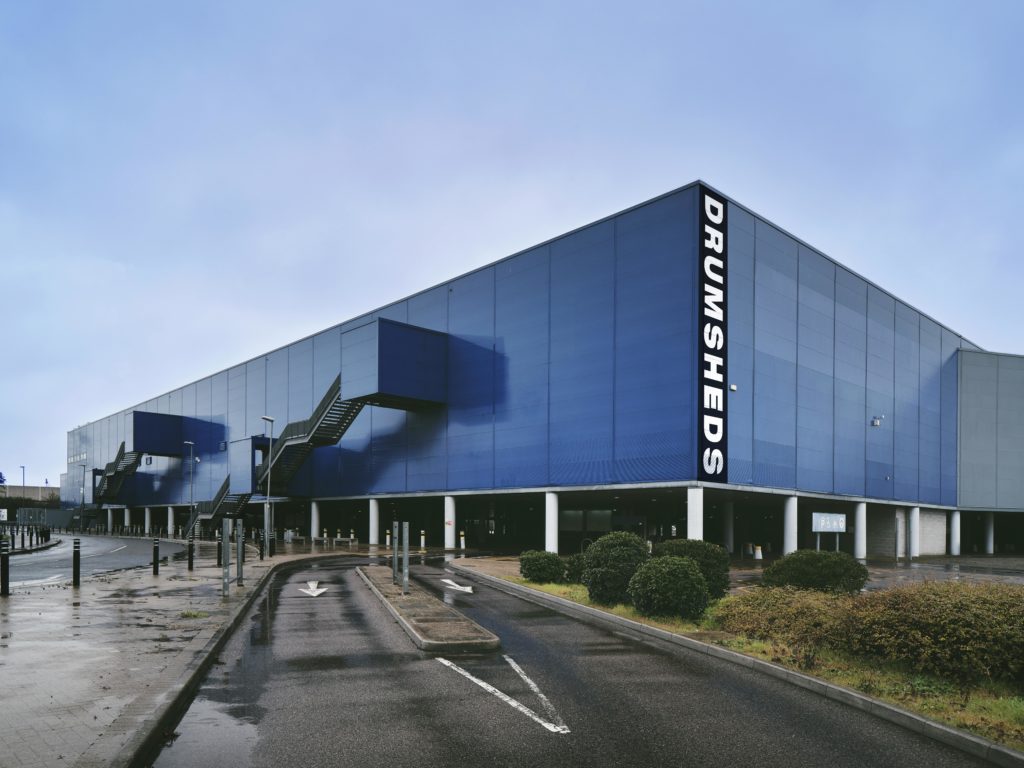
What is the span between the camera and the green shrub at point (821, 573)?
18281 millimetres

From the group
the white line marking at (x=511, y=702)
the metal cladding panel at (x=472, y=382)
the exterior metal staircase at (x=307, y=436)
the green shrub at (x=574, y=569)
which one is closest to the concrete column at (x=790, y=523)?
the metal cladding panel at (x=472, y=382)

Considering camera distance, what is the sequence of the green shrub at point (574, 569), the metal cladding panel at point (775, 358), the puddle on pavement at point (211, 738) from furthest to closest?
the metal cladding panel at point (775, 358), the green shrub at point (574, 569), the puddle on pavement at point (211, 738)

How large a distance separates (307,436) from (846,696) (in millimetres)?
51229

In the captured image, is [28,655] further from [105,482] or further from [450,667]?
[105,482]

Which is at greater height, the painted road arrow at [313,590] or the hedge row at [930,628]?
the hedge row at [930,628]

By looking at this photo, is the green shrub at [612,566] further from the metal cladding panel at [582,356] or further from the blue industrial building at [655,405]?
the metal cladding panel at [582,356]

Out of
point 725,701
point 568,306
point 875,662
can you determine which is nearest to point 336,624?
point 725,701

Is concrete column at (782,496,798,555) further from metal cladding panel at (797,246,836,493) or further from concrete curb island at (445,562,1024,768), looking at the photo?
concrete curb island at (445,562,1024,768)

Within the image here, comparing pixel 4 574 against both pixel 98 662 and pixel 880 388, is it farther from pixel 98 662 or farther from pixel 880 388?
pixel 880 388

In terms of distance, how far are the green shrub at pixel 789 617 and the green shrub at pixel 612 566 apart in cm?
259

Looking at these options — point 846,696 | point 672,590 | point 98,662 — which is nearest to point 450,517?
point 672,590

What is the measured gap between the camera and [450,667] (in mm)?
11656

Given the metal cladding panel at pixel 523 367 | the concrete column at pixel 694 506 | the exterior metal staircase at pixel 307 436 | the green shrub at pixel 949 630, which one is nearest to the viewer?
the green shrub at pixel 949 630

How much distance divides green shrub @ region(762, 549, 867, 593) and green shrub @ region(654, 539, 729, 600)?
123cm
